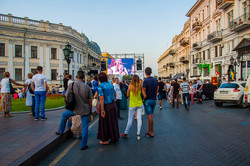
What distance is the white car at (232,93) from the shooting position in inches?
484

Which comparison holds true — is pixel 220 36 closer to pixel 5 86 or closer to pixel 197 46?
pixel 197 46

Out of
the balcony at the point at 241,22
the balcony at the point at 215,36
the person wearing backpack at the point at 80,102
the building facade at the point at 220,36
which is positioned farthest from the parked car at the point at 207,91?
the person wearing backpack at the point at 80,102

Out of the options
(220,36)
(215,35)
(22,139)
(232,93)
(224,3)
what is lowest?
(22,139)

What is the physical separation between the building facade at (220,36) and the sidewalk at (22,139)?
73.8 feet

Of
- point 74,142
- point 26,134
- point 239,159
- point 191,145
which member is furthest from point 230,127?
point 26,134

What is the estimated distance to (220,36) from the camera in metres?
31.2

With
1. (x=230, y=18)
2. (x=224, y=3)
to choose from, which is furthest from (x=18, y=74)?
(x=230, y=18)

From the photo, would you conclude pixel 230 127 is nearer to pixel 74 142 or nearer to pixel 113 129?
pixel 113 129

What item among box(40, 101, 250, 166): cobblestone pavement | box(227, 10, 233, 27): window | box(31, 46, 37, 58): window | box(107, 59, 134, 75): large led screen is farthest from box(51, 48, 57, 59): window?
box(40, 101, 250, 166): cobblestone pavement

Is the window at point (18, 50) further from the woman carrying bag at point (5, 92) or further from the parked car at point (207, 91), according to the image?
the woman carrying bag at point (5, 92)

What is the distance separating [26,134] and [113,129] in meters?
2.38

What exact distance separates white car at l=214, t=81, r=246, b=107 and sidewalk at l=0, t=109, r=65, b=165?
32.9 ft

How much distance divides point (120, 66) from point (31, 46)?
52.2 feet

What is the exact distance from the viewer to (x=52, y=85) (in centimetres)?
3744
